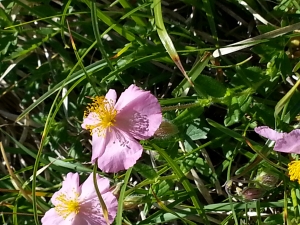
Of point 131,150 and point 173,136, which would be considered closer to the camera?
point 131,150

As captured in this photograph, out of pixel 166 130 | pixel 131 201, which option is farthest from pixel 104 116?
pixel 131 201

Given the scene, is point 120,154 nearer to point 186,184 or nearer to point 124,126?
point 124,126

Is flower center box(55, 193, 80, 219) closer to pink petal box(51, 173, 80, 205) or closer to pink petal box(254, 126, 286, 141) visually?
pink petal box(51, 173, 80, 205)

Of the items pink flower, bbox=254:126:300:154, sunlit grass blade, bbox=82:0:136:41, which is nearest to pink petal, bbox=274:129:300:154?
pink flower, bbox=254:126:300:154

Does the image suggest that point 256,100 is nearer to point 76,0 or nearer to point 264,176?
point 264,176

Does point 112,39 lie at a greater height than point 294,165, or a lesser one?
greater

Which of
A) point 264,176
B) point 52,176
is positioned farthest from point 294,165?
point 52,176

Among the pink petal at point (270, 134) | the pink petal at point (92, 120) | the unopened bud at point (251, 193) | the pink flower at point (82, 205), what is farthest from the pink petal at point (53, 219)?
the pink petal at point (270, 134)
